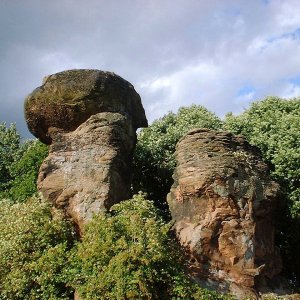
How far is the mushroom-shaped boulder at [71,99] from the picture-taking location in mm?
18406

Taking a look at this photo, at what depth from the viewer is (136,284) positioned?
12.8 m

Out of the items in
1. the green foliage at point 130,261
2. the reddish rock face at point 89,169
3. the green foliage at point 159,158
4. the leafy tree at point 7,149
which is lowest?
the green foliage at point 130,261

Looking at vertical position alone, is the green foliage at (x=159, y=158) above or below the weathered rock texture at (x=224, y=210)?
above

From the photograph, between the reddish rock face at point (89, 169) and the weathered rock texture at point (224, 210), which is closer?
the weathered rock texture at point (224, 210)

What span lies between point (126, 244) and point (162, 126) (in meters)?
14.6

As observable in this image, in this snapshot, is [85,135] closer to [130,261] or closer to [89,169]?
[89,169]

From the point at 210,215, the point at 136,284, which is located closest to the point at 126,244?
the point at 136,284

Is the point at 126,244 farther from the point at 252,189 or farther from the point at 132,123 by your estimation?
the point at 132,123

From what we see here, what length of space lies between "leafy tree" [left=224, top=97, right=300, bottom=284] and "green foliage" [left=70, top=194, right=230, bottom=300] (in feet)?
26.8

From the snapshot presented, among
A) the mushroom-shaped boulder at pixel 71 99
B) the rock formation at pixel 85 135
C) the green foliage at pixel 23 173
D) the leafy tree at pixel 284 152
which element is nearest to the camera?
the rock formation at pixel 85 135

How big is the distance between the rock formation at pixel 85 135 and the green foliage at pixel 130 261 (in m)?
1.84

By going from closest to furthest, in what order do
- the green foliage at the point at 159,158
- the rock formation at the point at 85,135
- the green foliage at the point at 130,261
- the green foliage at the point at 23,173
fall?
the green foliage at the point at 130,261 < the rock formation at the point at 85,135 < the green foliage at the point at 159,158 < the green foliage at the point at 23,173

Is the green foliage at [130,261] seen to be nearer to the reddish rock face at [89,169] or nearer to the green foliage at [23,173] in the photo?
the reddish rock face at [89,169]

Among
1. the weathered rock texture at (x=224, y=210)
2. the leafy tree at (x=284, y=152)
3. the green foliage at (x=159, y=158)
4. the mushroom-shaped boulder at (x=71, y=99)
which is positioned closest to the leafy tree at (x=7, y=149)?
the green foliage at (x=159, y=158)
